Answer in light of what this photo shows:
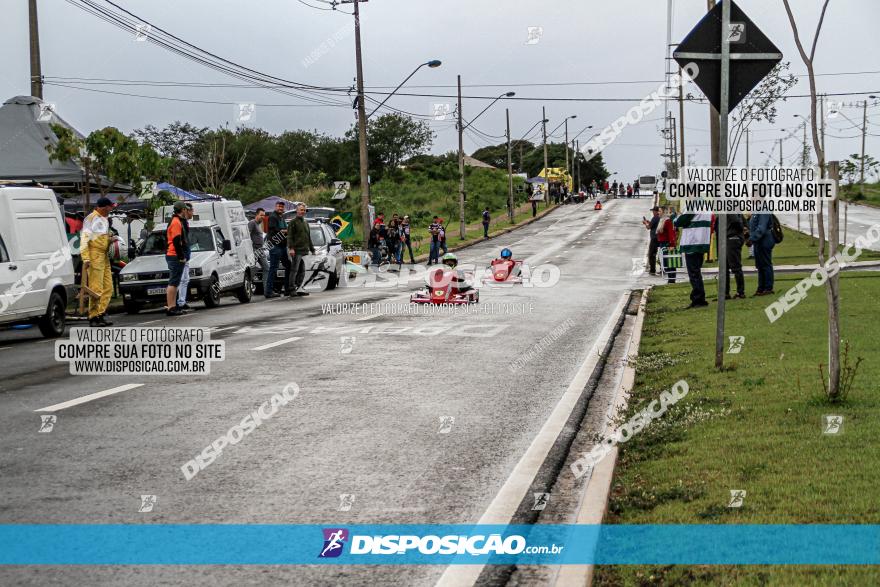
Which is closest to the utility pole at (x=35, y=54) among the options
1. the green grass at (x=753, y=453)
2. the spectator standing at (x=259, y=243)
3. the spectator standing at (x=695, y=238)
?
the spectator standing at (x=259, y=243)

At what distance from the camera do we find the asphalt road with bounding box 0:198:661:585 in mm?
5219

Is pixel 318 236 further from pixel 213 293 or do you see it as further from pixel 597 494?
pixel 597 494

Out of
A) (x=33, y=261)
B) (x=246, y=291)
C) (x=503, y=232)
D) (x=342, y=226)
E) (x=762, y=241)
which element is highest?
(x=342, y=226)

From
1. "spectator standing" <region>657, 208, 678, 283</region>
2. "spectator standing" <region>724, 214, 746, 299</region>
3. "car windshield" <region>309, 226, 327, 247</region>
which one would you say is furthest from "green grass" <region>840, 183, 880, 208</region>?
"spectator standing" <region>724, 214, 746, 299</region>

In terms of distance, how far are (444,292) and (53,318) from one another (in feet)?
24.0

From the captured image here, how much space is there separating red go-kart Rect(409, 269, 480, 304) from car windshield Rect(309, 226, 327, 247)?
8774mm

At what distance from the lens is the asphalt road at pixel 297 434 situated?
5.22 metres

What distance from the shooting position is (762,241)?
17625 millimetres

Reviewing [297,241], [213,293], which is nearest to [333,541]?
[213,293]

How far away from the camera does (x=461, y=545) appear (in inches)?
190

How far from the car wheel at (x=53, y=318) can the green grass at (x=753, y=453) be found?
10.1 meters

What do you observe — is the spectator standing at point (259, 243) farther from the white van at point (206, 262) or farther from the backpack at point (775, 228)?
the backpack at point (775, 228)

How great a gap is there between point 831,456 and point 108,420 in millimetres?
5530

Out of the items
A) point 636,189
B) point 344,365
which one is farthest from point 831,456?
point 636,189
